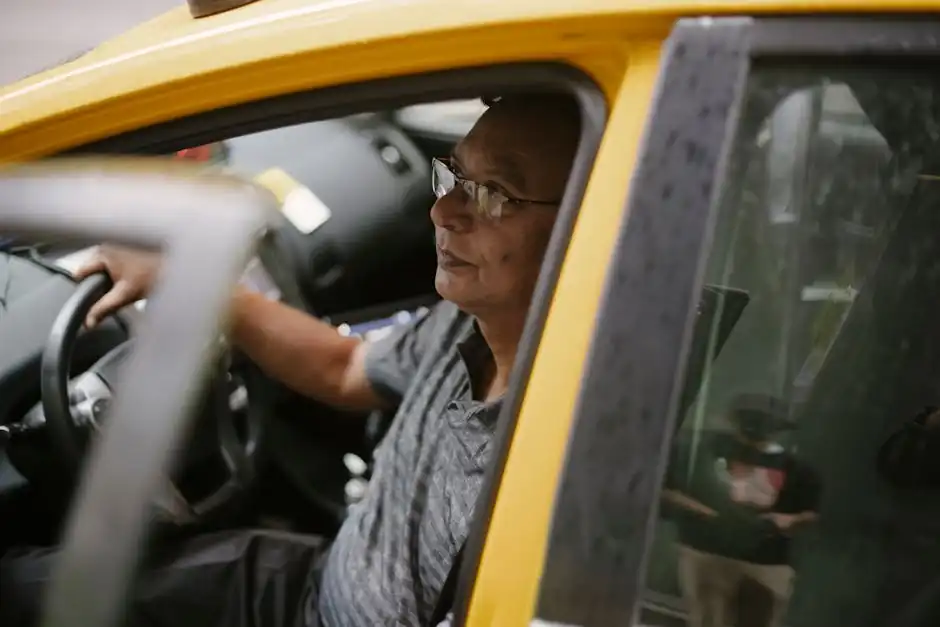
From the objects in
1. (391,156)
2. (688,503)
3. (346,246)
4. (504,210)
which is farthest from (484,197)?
(391,156)

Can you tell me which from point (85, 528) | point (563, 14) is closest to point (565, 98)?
point (563, 14)

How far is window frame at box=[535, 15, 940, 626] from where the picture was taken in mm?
719

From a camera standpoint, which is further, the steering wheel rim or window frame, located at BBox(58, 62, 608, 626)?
the steering wheel rim

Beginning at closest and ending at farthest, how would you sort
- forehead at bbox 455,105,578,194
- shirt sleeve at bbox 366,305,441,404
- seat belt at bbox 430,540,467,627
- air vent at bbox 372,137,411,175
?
seat belt at bbox 430,540,467,627 < forehead at bbox 455,105,578,194 < shirt sleeve at bbox 366,305,441,404 < air vent at bbox 372,137,411,175

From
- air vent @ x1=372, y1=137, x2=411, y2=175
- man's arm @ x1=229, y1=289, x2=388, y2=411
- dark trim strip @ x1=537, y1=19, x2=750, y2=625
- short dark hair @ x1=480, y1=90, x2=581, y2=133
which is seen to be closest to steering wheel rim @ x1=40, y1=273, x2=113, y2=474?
man's arm @ x1=229, y1=289, x2=388, y2=411

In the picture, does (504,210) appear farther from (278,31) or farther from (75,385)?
(75,385)

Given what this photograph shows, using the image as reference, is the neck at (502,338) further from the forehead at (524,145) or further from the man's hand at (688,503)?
the man's hand at (688,503)

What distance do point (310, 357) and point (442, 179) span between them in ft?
1.50

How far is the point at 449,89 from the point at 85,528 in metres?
0.45

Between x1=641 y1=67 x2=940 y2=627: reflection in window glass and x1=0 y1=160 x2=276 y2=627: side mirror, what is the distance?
0.36 metres

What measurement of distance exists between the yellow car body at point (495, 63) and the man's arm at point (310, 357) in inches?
27.2

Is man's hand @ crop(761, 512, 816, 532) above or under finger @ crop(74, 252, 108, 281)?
under

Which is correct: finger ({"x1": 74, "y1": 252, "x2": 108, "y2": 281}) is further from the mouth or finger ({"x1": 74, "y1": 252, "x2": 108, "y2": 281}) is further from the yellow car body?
the mouth

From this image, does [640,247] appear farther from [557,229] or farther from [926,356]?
[926,356]
